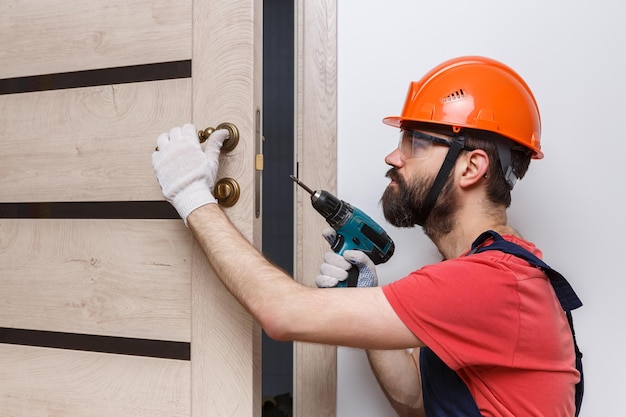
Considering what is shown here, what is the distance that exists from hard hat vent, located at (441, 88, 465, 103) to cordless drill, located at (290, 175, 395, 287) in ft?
0.97

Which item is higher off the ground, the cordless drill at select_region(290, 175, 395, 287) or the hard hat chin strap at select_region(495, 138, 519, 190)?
the hard hat chin strap at select_region(495, 138, 519, 190)

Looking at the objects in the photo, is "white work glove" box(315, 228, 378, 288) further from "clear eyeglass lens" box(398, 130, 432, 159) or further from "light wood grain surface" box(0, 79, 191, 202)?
"light wood grain surface" box(0, 79, 191, 202)

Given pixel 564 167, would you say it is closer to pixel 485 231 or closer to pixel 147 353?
pixel 485 231

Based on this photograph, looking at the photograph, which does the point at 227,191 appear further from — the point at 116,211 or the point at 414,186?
the point at 414,186

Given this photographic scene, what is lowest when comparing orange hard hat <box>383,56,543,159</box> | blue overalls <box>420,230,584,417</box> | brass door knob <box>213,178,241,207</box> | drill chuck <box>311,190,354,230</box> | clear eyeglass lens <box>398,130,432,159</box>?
blue overalls <box>420,230,584,417</box>

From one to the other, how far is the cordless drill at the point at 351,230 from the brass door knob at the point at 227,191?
0.48ft

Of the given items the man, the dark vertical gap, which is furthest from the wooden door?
the dark vertical gap

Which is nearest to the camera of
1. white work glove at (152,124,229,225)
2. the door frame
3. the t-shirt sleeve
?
the t-shirt sleeve

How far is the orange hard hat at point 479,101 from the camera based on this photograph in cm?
105

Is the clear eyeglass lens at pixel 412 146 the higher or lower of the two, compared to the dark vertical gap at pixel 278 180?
higher

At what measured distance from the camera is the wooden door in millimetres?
1070

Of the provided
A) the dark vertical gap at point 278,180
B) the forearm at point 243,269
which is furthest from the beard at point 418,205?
the dark vertical gap at point 278,180

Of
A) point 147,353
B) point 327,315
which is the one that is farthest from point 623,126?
point 147,353

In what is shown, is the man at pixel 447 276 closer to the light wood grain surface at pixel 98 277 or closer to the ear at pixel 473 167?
the ear at pixel 473 167
